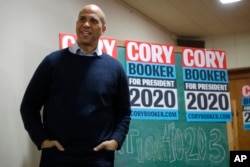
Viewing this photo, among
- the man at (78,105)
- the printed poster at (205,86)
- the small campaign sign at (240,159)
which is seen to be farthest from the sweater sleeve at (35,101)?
the small campaign sign at (240,159)

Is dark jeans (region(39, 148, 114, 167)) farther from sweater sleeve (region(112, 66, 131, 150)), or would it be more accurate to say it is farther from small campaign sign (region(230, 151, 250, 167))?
small campaign sign (region(230, 151, 250, 167))

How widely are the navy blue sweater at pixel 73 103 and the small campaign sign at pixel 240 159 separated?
3.61 feet

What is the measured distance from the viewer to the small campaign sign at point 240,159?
7.98 ft

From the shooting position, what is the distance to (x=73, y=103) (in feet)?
5.33

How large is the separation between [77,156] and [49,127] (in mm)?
191

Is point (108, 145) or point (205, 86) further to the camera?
point (205, 86)

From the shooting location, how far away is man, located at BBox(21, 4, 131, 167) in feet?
5.28

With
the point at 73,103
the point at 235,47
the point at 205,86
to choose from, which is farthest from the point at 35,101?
the point at 235,47

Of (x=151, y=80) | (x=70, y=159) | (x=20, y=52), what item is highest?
(x=20, y=52)

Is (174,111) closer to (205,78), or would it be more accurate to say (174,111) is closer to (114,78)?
(205,78)

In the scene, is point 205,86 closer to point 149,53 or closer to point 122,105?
point 149,53

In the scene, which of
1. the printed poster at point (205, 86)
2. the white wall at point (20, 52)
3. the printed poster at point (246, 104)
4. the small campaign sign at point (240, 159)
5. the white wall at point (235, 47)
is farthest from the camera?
the white wall at point (235, 47)

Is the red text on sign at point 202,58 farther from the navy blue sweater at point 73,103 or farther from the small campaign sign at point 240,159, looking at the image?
the navy blue sweater at point 73,103

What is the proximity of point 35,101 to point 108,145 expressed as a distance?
1.32 ft
